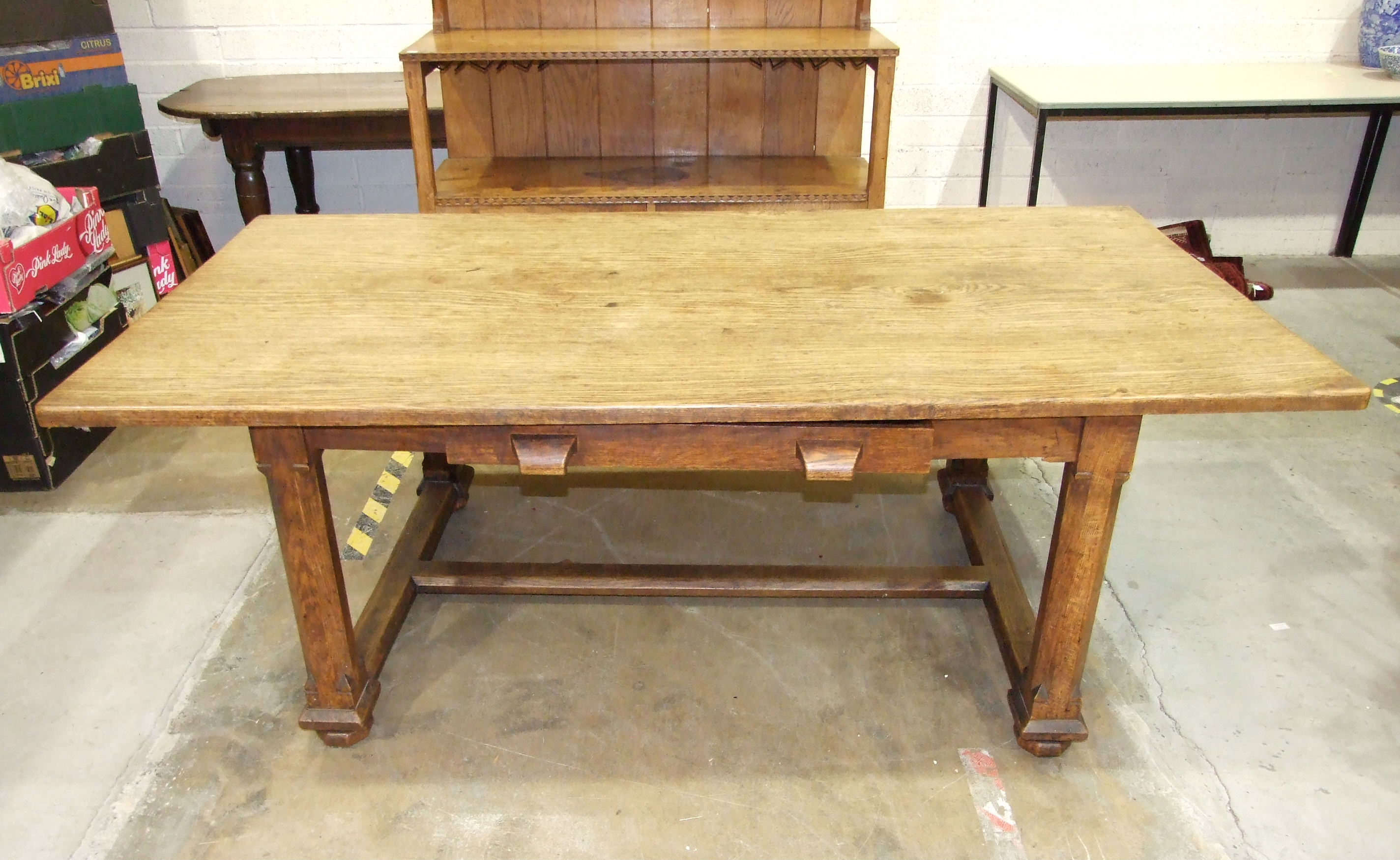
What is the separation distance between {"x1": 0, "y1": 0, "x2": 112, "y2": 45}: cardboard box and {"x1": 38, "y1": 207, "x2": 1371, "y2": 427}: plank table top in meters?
1.44

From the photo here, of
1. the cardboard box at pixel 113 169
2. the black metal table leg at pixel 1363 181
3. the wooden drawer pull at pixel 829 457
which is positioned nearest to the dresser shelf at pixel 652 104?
the cardboard box at pixel 113 169

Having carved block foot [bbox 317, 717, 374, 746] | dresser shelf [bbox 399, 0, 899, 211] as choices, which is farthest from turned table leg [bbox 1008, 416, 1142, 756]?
dresser shelf [bbox 399, 0, 899, 211]

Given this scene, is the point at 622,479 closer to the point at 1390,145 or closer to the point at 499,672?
the point at 499,672

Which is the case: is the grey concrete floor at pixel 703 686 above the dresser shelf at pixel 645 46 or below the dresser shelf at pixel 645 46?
below

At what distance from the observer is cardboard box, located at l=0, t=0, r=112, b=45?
9.46 feet

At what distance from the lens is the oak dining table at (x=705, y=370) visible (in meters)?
1.41

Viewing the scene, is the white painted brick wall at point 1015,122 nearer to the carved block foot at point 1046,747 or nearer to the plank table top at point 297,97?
the plank table top at point 297,97

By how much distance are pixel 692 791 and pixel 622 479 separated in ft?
3.50

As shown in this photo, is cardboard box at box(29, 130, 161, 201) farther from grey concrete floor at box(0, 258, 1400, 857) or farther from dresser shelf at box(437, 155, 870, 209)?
dresser shelf at box(437, 155, 870, 209)

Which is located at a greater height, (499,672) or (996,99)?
(996,99)

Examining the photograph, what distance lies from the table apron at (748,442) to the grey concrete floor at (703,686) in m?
0.59

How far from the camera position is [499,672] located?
199cm

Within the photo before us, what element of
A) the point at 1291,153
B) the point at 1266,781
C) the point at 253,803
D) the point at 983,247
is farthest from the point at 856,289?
the point at 1291,153

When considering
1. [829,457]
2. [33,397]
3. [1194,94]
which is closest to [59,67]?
[33,397]
